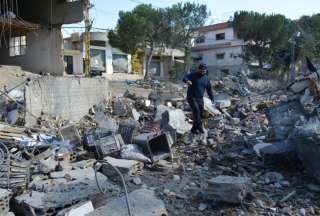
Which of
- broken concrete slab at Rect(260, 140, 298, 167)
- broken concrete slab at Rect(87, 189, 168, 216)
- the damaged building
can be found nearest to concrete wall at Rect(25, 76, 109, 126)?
→ the damaged building

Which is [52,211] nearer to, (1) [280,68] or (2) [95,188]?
(2) [95,188]

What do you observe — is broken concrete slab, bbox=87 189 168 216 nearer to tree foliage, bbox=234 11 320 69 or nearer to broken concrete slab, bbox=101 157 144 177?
broken concrete slab, bbox=101 157 144 177

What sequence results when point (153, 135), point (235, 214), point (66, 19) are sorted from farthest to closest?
1. point (66, 19)
2. point (153, 135)
3. point (235, 214)

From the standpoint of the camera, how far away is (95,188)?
203 inches

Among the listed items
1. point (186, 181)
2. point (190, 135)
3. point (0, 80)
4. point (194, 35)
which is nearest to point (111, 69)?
point (194, 35)

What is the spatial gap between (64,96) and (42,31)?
4.70m

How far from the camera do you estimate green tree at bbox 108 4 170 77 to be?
97.3ft

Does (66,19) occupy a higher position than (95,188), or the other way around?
(66,19)

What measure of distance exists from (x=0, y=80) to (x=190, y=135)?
675cm

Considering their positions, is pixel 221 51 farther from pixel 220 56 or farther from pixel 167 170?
pixel 167 170

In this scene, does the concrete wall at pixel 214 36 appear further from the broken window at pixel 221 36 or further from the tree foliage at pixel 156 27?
the tree foliage at pixel 156 27

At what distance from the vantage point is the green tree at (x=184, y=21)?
33156 mm

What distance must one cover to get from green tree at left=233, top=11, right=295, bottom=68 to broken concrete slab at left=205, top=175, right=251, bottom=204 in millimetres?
31020

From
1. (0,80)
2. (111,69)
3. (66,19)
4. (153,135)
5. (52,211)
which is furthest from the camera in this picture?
(111,69)
